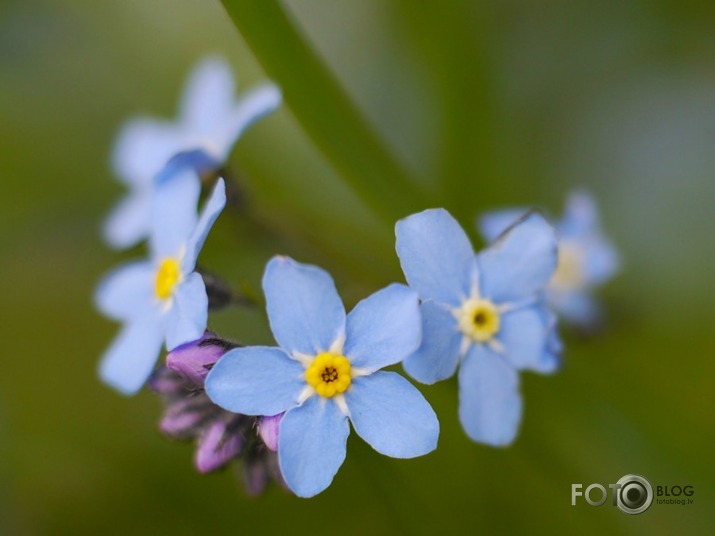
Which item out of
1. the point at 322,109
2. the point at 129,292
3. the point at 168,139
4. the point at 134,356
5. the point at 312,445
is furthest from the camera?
the point at 168,139

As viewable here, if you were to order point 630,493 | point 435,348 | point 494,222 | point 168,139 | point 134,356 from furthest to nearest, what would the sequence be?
1. point 168,139
2. point 494,222
3. point 630,493
4. point 134,356
5. point 435,348

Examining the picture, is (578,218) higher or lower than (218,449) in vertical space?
higher

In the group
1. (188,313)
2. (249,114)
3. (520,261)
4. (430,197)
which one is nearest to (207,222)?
(188,313)

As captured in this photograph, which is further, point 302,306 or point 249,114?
point 249,114

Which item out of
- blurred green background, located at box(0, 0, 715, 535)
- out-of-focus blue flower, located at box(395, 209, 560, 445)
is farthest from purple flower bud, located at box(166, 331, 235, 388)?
blurred green background, located at box(0, 0, 715, 535)

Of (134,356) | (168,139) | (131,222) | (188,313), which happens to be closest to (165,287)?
(134,356)

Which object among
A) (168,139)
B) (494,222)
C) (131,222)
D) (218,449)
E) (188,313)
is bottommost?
(218,449)

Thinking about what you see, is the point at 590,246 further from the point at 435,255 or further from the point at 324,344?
the point at 324,344

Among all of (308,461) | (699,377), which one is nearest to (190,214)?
(308,461)

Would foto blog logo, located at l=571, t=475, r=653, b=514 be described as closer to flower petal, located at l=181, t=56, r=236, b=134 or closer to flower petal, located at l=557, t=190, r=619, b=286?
flower petal, located at l=557, t=190, r=619, b=286
